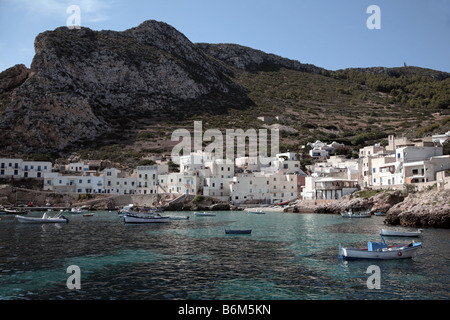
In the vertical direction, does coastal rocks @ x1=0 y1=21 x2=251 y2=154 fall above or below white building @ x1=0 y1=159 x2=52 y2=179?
above

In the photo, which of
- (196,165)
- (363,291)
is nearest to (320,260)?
(363,291)

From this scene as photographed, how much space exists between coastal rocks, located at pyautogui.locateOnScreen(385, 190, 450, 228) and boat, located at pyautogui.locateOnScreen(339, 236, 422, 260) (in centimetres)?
1816

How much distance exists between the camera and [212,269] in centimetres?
1911

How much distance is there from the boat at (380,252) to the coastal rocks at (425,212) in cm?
1816

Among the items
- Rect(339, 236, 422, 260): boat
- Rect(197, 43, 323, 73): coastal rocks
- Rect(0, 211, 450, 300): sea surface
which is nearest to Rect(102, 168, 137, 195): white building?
Rect(0, 211, 450, 300): sea surface

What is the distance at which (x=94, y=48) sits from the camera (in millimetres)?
121438

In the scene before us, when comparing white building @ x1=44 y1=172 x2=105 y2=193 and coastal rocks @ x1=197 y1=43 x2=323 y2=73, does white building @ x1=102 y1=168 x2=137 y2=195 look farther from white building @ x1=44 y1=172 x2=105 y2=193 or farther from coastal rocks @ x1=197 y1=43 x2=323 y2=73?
coastal rocks @ x1=197 y1=43 x2=323 y2=73

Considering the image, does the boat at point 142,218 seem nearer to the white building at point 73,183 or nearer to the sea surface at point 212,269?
the sea surface at point 212,269

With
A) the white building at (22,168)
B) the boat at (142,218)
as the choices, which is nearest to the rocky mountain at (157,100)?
the white building at (22,168)

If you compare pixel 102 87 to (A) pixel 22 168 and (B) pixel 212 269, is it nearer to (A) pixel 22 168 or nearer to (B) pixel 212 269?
(A) pixel 22 168

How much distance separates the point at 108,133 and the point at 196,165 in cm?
3766

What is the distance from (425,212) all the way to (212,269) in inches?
1153

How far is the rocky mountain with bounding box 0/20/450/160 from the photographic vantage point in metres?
96.7

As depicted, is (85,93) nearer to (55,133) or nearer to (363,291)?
(55,133)
